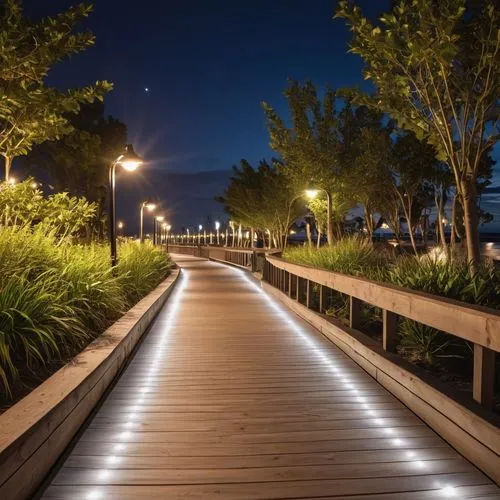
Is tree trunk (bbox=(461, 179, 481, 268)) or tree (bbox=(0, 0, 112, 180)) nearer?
tree (bbox=(0, 0, 112, 180))

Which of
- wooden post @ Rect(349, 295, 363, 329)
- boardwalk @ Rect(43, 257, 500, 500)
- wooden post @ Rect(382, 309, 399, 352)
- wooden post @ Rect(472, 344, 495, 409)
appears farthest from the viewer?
wooden post @ Rect(349, 295, 363, 329)

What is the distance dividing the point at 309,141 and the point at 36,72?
45.3 ft

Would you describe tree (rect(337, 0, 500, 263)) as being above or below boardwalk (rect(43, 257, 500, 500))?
above

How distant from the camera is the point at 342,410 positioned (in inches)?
194

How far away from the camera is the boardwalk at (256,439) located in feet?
11.2

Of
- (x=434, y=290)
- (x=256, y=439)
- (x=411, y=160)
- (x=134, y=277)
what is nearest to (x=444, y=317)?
(x=256, y=439)

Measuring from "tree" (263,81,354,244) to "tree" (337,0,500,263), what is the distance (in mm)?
10187

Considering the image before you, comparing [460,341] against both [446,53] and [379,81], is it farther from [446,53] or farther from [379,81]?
[379,81]

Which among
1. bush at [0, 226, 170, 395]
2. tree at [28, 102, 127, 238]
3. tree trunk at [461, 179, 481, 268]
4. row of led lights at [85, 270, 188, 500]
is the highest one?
tree at [28, 102, 127, 238]

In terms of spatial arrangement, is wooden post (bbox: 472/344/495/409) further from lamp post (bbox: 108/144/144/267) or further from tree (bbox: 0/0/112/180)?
lamp post (bbox: 108/144/144/267)

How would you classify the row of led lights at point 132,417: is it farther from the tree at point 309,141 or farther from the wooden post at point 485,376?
the tree at point 309,141

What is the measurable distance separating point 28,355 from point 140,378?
1.50 m

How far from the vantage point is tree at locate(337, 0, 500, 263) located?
854cm

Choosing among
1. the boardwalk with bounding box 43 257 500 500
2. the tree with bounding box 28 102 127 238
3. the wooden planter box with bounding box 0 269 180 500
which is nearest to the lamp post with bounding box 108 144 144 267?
the boardwalk with bounding box 43 257 500 500
